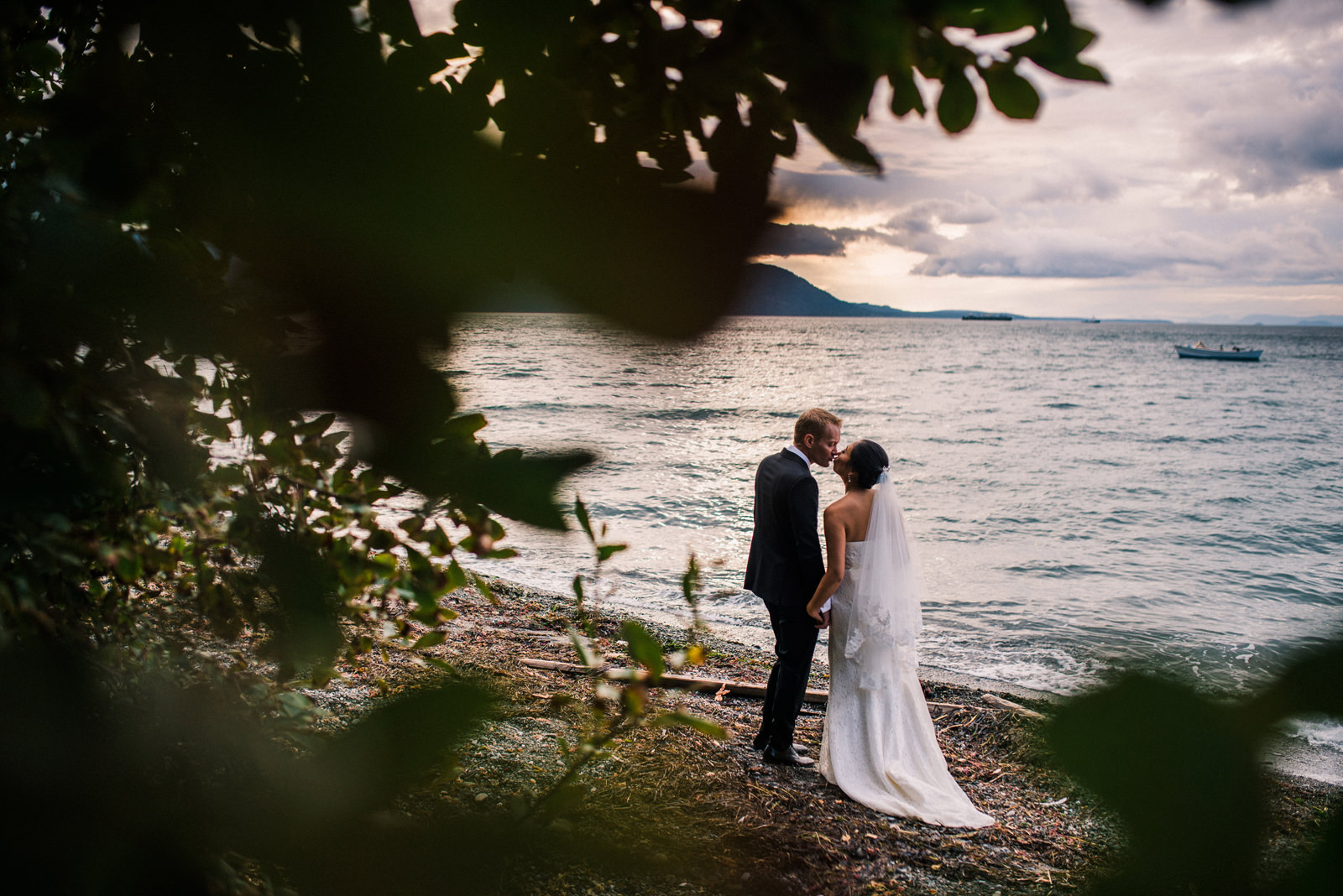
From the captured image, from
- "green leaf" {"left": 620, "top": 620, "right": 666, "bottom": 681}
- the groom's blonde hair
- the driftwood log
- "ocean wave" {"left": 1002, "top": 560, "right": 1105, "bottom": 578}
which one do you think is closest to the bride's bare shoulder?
the groom's blonde hair

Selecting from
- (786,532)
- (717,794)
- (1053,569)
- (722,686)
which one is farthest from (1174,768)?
(1053,569)

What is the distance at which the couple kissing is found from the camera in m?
5.29

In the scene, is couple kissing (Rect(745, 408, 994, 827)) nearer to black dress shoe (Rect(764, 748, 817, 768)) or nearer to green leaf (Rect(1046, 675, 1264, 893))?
black dress shoe (Rect(764, 748, 817, 768))

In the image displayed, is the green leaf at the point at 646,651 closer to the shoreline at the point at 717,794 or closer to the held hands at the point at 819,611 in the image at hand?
the shoreline at the point at 717,794

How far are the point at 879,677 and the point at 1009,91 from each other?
5067mm

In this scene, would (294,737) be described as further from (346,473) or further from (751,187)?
(751,187)

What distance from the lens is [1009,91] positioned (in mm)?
859

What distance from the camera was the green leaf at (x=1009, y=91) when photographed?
85 centimetres

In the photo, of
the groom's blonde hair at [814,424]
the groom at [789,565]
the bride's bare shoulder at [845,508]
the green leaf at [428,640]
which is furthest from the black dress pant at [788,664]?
the green leaf at [428,640]

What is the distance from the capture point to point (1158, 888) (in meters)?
0.45

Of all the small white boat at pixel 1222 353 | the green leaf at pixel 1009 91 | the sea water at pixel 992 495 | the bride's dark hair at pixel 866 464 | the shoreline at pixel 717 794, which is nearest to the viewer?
the shoreline at pixel 717 794

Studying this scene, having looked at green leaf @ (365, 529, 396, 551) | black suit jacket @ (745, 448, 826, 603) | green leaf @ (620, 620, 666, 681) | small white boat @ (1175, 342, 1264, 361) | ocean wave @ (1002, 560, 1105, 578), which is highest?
small white boat @ (1175, 342, 1264, 361)

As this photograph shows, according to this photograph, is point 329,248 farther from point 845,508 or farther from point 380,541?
point 845,508

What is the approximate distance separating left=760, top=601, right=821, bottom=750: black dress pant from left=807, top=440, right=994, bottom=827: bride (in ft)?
0.52
